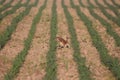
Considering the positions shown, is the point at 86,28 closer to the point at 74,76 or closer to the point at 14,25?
the point at 14,25

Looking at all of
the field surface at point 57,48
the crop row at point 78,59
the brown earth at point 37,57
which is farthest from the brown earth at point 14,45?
the crop row at point 78,59

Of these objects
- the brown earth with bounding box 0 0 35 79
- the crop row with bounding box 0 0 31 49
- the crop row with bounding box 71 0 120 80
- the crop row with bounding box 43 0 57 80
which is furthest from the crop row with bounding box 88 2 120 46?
the crop row with bounding box 0 0 31 49

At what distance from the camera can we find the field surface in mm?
8359

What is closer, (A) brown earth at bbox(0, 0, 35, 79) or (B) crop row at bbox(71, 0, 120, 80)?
(B) crop row at bbox(71, 0, 120, 80)

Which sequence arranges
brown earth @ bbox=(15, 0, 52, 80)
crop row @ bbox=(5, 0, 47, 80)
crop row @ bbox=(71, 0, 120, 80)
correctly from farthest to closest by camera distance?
crop row @ bbox=(71, 0, 120, 80) < brown earth @ bbox=(15, 0, 52, 80) < crop row @ bbox=(5, 0, 47, 80)

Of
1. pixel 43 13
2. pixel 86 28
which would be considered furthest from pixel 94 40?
pixel 43 13

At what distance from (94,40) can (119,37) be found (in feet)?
4.37

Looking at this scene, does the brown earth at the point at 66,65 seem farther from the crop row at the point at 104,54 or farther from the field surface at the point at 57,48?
the crop row at the point at 104,54

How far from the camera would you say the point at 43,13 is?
16.2 m

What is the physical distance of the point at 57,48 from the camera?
34.0ft

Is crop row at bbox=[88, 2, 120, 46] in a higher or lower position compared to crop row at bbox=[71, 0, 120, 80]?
lower

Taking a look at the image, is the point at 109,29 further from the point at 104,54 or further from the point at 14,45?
the point at 14,45

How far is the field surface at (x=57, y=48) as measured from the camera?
27.4ft

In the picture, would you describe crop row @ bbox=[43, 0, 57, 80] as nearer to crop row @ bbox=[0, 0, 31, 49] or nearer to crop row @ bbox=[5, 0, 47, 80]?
crop row @ bbox=[5, 0, 47, 80]
